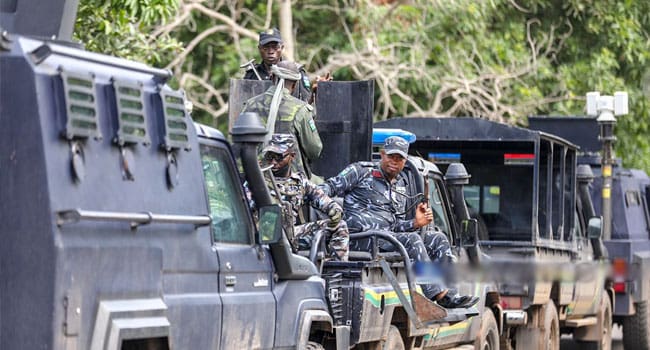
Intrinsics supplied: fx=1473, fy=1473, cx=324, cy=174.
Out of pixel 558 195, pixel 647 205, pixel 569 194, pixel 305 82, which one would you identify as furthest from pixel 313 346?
pixel 647 205

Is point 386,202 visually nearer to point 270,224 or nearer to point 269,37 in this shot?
point 269,37

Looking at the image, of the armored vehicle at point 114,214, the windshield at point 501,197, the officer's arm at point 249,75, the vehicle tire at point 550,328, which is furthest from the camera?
the windshield at point 501,197

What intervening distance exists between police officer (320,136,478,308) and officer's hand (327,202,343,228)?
3.82 ft

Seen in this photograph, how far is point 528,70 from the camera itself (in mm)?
22906

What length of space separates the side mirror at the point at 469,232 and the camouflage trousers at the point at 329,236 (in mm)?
2500

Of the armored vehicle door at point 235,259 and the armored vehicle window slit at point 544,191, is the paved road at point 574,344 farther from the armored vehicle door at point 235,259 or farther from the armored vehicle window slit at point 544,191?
the armored vehicle door at point 235,259

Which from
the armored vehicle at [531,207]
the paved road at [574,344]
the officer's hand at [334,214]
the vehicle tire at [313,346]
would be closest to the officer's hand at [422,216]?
the officer's hand at [334,214]

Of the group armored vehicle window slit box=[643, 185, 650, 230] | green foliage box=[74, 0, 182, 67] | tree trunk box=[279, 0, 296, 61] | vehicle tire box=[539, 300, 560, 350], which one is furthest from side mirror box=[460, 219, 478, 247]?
armored vehicle window slit box=[643, 185, 650, 230]

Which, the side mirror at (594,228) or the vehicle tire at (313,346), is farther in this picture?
the side mirror at (594,228)

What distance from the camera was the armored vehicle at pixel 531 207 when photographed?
15.3 m

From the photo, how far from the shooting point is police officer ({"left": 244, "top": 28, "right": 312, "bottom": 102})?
1105cm

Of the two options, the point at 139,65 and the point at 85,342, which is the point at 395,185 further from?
the point at 85,342

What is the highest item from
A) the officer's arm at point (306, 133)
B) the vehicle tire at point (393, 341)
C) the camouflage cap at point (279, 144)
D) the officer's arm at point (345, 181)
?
the officer's arm at point (306, 133)

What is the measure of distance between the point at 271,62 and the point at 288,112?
3.57 ft
